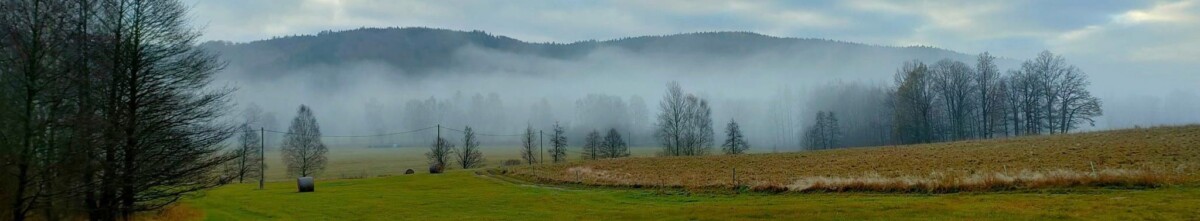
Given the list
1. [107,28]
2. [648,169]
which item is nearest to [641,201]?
[107,28]

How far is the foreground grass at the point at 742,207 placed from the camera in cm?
1786

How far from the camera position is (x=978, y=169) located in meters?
35.7

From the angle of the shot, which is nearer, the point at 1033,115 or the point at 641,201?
the point at 641,201

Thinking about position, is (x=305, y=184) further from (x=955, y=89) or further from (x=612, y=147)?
(x=955, y=89)

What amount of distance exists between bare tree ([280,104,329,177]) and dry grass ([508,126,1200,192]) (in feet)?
134

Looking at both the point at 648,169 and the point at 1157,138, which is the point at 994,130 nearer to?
the point at 1157,138

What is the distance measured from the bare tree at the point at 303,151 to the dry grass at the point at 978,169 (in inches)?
1612

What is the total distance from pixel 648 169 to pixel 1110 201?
39.1 meters

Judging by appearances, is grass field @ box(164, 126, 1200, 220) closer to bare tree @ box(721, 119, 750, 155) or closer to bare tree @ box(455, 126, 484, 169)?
bare tree @ box(721, 119, 750, 155)

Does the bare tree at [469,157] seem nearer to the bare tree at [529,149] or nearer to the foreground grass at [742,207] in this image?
the bare tree at [529,149]

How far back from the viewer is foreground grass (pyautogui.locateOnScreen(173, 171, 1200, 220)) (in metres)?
17.9

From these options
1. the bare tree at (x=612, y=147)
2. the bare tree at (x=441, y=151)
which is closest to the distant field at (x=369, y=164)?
the bare tree at (x=441, y=151)

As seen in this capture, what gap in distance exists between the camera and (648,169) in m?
57.2

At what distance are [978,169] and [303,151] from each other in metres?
77.6
